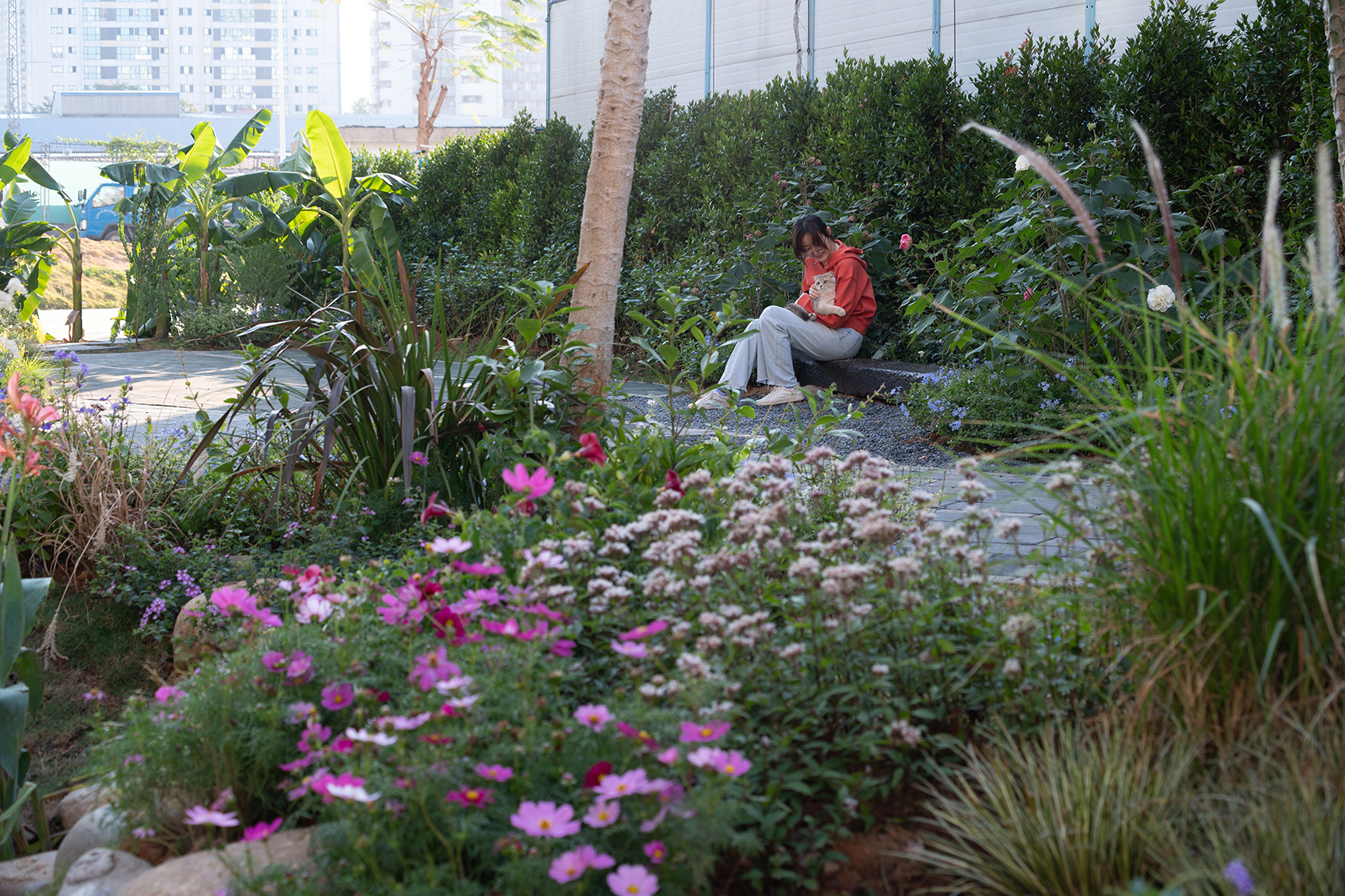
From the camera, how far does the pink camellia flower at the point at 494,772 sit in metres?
1.37

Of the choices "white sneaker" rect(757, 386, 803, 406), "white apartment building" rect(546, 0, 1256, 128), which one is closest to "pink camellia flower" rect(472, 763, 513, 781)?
"white sneaker" rect(757, 386, 803, 406)

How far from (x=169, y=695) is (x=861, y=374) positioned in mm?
5834

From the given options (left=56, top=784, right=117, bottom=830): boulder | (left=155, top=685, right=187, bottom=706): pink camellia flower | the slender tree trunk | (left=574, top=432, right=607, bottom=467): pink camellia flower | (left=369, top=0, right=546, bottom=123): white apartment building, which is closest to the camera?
(left=155, top=685, right=187, bottom=706): pink camellia flower

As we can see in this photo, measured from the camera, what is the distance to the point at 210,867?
1.60m

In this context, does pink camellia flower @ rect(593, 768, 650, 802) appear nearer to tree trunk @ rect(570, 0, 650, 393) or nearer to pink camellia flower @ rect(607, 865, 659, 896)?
pink camellia flower @ rect(607, 865, 659, 896)

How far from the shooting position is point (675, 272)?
886 centimetres

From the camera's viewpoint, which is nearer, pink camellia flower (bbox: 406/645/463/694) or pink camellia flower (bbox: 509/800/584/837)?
pink camellia flower (bbox: 509/800/584/837)

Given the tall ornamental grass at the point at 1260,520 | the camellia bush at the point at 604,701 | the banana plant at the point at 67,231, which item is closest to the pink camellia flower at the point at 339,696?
the camellia bush at the point at 604,701

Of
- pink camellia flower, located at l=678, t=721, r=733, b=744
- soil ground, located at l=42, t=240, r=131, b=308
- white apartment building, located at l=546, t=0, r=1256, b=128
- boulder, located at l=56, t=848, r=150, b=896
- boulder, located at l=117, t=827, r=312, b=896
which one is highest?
white apartment building, located at l=546, t=0, r=1256, b=128

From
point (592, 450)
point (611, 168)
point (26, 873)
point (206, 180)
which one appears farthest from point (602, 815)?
point (206, 180)

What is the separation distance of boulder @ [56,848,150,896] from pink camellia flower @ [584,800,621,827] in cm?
89

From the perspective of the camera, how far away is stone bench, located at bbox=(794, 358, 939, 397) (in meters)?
6.73

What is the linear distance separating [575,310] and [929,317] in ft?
10.3

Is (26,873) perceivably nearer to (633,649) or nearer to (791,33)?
(633,649)
